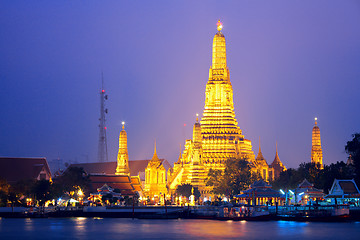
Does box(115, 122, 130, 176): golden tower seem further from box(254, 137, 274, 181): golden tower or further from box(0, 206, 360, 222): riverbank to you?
box(0, 206, 360, 222): riverbank

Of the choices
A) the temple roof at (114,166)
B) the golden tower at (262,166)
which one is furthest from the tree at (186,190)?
the temple roof at (114,166)

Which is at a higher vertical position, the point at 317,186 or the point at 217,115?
the point at 217,115

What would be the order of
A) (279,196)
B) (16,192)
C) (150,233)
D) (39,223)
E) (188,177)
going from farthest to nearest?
1. (188,177)
2. (16,192)
3. (279,196)
4. (39,223)
5. (150,233)

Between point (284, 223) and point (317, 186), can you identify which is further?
point (317, 186)

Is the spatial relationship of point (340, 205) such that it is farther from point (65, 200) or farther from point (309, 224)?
point (65, 200)

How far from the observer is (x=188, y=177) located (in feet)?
483

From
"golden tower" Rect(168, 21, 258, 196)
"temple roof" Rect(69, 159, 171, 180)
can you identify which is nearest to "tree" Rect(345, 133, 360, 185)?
"golden tower" Rect(168, 21, 258, 196)

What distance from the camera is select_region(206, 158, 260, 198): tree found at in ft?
433

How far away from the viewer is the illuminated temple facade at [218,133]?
488 ft

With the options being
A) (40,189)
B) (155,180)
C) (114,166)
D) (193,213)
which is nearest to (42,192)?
(40,189)

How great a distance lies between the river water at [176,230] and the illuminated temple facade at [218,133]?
4157cm

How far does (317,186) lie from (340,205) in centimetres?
1628

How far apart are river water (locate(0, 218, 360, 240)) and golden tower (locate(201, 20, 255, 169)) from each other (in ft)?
145

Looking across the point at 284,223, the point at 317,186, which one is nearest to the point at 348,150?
the point at 317,186
